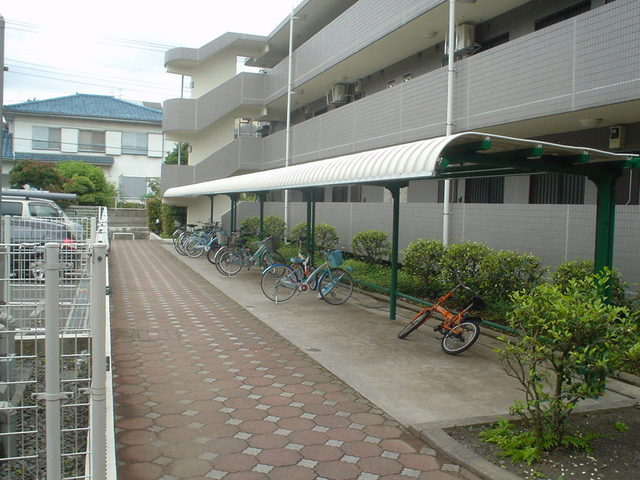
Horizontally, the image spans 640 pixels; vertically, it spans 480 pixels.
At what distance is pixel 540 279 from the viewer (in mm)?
8195

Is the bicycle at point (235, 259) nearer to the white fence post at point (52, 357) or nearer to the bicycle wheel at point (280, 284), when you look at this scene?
the bicycle wheel at point (280, 284)

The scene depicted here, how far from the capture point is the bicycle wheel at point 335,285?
405 inches

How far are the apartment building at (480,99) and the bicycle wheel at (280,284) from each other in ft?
10.4

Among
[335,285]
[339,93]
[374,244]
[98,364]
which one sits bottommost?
[335,285]

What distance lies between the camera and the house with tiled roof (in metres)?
39.1

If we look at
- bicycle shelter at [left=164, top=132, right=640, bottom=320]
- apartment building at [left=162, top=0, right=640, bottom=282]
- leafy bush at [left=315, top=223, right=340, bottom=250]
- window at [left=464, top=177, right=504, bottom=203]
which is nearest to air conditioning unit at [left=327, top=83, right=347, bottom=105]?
apartment building at [left=162, top=0, right=640, bottom=282]

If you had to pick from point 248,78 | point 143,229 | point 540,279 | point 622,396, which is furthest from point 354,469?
point 143,229

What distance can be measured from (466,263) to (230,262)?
6.70m

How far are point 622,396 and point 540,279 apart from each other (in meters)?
2.81

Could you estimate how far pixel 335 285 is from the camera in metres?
10.3

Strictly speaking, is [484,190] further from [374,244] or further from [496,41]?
[496,41]

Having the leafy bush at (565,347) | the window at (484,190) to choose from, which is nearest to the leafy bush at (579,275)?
the leafy bush at (565,347)

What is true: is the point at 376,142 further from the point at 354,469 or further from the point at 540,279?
the point at 354,469

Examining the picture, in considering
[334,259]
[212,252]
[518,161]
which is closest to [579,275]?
[518,161]
